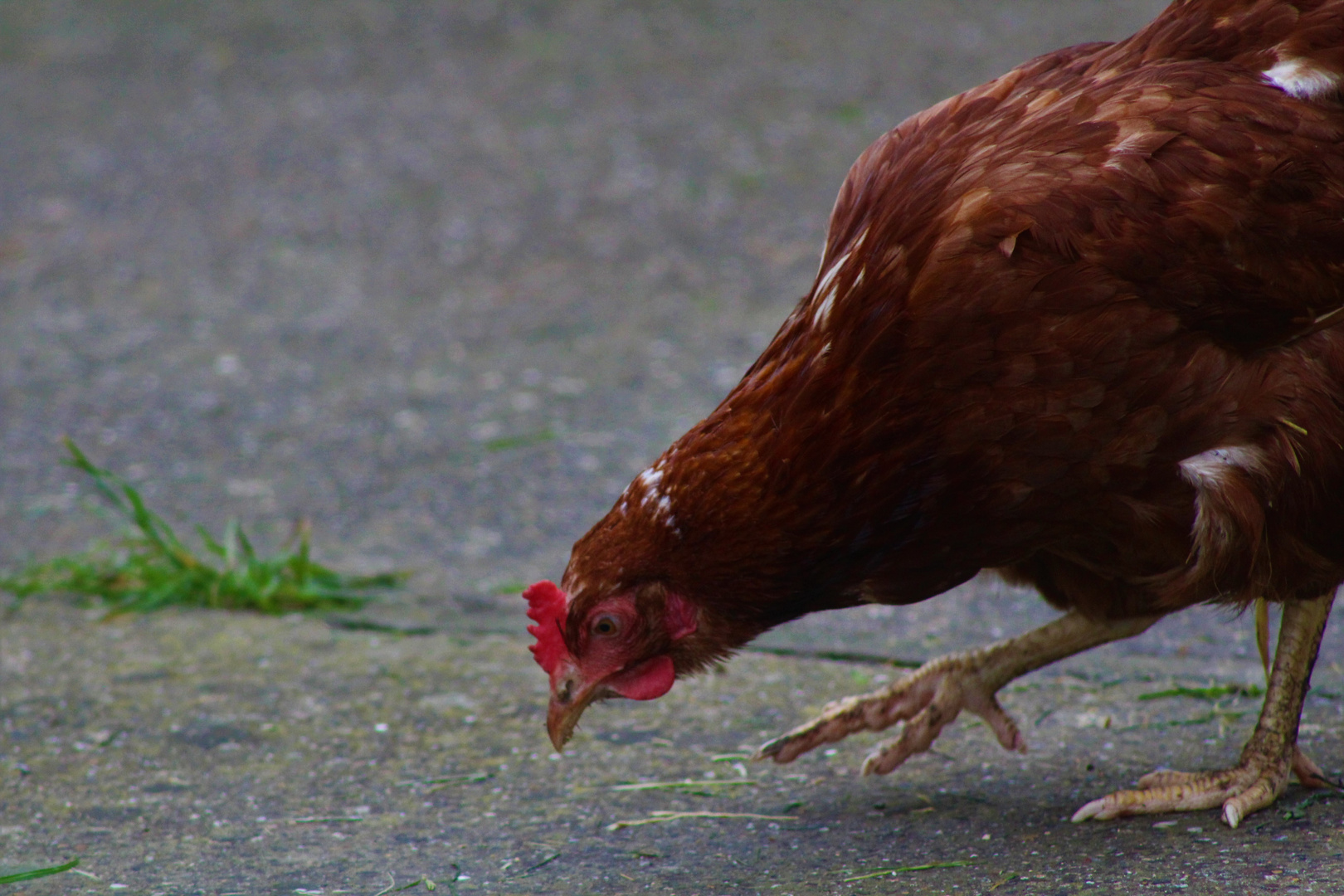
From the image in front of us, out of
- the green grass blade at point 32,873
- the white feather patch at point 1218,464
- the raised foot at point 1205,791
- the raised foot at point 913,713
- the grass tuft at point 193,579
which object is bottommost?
the raised foot at point 1205,791

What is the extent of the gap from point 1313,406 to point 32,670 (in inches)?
119

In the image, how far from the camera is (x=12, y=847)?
9.52 ft

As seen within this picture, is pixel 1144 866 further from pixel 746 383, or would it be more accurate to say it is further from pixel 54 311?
pixel 54 311

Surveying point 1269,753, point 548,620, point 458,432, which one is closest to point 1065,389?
point 1269,753

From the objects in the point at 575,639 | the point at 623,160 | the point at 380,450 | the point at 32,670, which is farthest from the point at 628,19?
the point at 575,639

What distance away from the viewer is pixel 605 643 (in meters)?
2.71

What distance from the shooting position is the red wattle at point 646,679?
275cm

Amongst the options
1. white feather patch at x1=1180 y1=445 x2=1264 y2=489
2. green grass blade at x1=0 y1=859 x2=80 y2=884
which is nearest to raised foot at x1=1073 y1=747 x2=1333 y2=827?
white feather patch at x1=1180 y1=445 x2=1264 y2=489

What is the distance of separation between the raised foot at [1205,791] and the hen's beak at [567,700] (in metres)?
0.97

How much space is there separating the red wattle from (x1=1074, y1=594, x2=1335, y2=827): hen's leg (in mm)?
834

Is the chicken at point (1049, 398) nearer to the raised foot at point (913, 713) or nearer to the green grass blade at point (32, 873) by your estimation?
the raised foot at point (913, 713)

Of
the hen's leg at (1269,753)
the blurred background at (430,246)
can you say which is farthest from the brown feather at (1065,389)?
the blurred background at (430,246)

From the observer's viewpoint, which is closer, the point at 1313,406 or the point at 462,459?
the point at 1313,406

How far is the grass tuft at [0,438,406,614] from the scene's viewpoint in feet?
13.7
